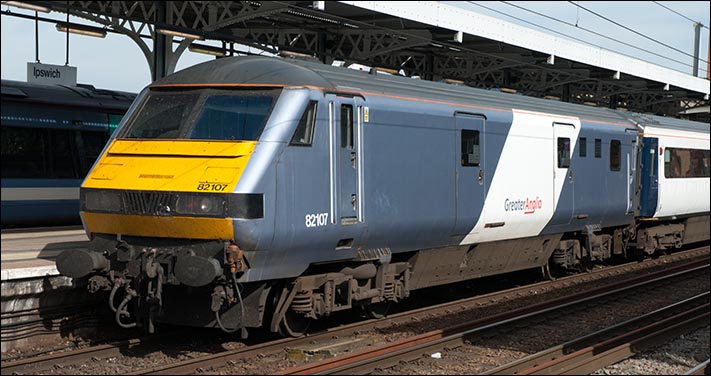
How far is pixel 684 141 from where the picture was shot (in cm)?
2064

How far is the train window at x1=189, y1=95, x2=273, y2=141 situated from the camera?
9.42 metres

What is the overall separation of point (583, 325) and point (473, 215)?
2209 mm

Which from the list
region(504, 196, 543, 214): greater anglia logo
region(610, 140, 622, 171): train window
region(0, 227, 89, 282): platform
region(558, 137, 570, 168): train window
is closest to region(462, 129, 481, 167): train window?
region(504, 196, 543, 214): greater anglia logo

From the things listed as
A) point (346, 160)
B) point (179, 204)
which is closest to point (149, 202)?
point (179, 204)

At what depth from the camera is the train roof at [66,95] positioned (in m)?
15.2

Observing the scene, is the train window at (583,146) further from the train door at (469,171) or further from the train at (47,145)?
the train at (47,145)

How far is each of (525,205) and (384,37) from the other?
638cm

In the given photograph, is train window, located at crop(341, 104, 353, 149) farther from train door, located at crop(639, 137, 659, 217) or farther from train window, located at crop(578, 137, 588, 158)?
train door, located at crop(639, 137, 659, 217)

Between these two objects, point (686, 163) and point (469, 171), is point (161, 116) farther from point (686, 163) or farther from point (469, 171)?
point (686, 163)

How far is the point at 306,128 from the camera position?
967cm

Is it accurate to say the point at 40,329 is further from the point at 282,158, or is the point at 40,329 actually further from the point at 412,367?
the point at 412,367

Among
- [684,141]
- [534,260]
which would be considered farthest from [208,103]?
[684,141]

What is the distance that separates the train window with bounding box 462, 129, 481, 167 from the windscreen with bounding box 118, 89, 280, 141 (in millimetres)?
3795

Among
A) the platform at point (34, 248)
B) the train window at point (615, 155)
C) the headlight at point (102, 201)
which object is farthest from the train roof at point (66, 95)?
the train window at point (615, 155)
